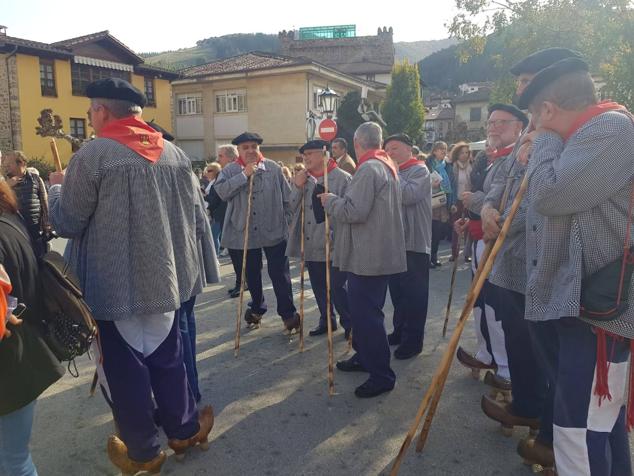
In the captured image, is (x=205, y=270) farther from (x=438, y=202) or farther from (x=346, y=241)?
(x=438, y=202)

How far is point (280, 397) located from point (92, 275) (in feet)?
6.03

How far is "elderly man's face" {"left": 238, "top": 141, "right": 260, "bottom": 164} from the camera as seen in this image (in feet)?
17.3

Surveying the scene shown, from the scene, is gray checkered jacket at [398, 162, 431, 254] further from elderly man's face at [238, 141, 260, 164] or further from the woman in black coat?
the woman in black coat

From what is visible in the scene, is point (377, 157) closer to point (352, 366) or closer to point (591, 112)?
point (352, 366)

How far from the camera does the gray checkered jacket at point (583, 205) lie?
2.03 m

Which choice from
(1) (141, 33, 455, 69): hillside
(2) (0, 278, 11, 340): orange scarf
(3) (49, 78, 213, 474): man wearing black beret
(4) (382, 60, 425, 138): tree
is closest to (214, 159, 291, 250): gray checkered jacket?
(3) (49, 78, 213, 474): man wearing black beret

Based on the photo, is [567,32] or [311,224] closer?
[311,224]

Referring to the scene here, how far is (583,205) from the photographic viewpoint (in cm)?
206

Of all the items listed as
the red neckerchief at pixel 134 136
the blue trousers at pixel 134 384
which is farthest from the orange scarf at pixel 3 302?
the red neckerchief at pixel 134 136

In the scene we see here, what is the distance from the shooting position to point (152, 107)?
29.7 m

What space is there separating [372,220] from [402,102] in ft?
109

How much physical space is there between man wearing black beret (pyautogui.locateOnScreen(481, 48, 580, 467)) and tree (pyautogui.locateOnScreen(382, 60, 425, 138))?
32837 millimetres

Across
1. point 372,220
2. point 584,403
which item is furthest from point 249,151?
point 584,403

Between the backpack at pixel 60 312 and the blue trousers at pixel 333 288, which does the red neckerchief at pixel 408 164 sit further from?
the backpack at pixel 60 312
